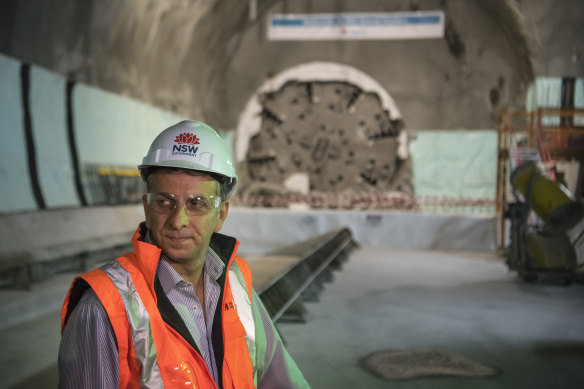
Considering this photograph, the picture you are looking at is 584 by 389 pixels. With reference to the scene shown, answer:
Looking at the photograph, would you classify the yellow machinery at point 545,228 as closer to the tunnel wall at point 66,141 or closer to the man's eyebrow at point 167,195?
the man's eyebrow at point 167,195

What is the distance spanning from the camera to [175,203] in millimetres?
1654

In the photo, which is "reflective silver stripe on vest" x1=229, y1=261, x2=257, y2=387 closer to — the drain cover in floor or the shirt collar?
the shirt collar

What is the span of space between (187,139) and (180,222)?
282mm

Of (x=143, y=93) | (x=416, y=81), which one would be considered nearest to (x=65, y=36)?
(x=143, y=93)

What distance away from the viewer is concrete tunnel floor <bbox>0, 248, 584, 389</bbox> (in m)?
3.43

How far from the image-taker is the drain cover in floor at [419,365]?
11.4ft

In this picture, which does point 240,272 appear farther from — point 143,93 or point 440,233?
point 143,93

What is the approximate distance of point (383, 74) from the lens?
547 inches

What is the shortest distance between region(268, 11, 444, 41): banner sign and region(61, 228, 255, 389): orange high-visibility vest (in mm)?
9636

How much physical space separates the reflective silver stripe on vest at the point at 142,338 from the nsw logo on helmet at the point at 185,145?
46cm

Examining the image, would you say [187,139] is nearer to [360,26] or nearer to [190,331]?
[190,331]

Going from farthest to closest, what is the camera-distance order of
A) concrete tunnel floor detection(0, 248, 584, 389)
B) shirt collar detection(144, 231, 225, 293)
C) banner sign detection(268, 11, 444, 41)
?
banner sign detection(268, 11, 444, 41) < concrete tunnel floor detection(0, 248, 584, 389) < shirt collar detection(144, 231, 225, 293)

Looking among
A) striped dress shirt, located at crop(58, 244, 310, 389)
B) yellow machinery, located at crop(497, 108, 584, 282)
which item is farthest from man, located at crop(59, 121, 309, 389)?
yellow machinery, located at crop(497, 108, 584, 282)

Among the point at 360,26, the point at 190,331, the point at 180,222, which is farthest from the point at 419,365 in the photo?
the point at 360,26
